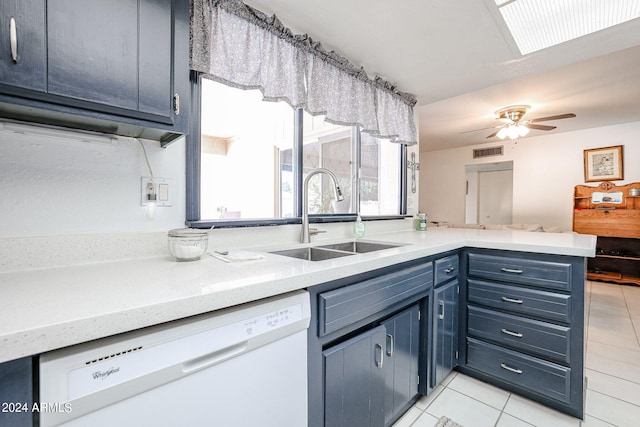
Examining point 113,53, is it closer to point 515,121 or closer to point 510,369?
point 510,369

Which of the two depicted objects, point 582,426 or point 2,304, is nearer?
point 2,304

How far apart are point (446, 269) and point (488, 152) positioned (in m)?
5.41

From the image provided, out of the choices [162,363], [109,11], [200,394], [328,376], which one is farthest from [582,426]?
[109,11]

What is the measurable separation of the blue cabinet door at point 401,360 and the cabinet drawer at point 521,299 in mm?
561

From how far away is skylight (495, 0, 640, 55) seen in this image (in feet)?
4.95

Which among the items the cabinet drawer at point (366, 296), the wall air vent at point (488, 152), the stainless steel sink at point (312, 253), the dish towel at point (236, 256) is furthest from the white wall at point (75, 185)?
the wall air vent at point (488, 152)

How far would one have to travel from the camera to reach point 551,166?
5.32 meters

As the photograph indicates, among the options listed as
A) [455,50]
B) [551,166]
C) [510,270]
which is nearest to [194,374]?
[510,270]

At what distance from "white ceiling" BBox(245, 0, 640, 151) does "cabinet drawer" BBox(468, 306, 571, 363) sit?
1743mm

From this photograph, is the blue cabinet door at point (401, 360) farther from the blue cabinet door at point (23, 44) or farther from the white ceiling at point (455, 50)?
the white ceiling at point (455, 50)

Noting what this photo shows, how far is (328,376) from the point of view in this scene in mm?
1049

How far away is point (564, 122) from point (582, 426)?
183 inches

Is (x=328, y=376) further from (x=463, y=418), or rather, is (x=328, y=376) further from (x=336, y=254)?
(x=463, y=418)

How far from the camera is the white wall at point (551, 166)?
180 inches
